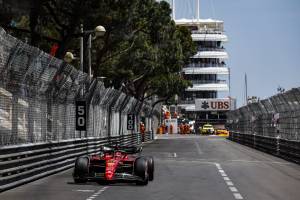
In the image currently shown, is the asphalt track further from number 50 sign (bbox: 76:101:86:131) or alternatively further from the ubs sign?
the ubs sign

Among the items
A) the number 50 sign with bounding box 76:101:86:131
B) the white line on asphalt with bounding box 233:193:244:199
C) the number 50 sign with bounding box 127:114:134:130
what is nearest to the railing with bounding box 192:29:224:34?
the number 50 sign with bounding box 127:114:134:130

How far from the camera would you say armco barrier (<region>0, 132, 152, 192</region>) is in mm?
14219

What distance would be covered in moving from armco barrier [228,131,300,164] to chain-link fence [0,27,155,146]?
25.6 ft

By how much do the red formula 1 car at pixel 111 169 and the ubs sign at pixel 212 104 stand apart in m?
99.1

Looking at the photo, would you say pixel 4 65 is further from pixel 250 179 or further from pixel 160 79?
pixel 160 79

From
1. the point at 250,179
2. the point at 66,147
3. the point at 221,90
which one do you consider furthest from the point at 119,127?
the point at 221,90

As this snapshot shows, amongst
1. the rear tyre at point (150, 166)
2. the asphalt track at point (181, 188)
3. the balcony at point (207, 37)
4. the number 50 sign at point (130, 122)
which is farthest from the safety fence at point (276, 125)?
the balcony at point (207, 37)

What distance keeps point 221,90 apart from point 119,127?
10257 centimetres

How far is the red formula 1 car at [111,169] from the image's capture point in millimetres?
15125

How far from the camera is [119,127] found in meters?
37.7

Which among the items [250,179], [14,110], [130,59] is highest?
[130,59]

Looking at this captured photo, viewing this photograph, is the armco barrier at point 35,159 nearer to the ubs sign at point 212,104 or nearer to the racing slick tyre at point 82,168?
the racing slick tyre at point 82,168

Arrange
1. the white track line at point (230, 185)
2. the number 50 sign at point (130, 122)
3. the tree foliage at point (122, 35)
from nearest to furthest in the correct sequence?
1. the white track line at point (230, 185)
2. the tree foliage at point (122, 35)
3. the number 50 sign at point (130, 122)

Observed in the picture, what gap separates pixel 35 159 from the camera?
55.0 ft
